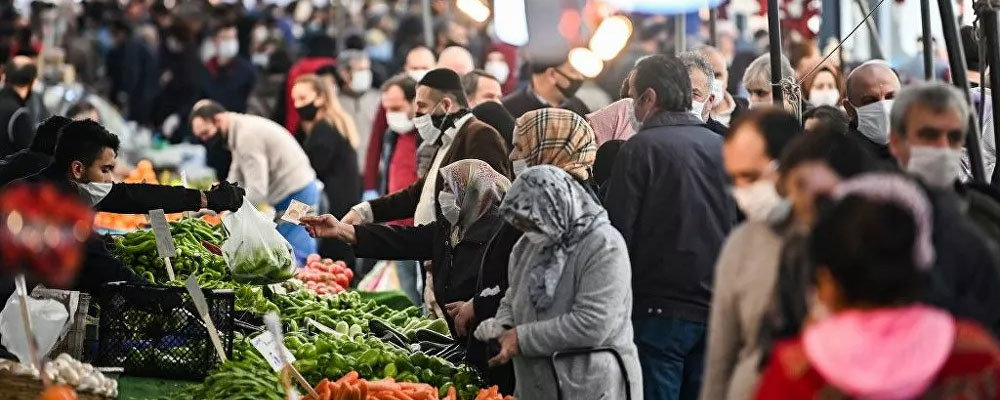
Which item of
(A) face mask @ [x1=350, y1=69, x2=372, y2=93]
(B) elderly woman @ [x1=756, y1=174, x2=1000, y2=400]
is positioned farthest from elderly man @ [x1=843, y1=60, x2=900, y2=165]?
(A) face mask @ [x1=350, y1=69, x2=372, y2=93]

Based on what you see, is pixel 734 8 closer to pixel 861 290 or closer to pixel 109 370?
pixel 109 370

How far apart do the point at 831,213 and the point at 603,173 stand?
14.4ft

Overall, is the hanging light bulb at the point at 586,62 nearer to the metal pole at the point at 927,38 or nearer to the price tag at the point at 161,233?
the metal pole at the point at 927,38

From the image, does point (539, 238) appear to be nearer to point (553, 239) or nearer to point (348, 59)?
point (553, 239)

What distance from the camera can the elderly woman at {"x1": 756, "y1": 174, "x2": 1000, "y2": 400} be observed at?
3342mm

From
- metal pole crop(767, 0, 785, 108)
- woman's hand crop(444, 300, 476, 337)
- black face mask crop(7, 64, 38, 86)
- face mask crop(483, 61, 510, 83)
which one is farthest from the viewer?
face mask crop(483, 61, 510, 83)

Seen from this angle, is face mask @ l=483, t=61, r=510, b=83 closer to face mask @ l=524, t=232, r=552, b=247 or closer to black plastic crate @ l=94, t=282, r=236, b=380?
black plastic crate @ l=94, t=282, r=236, b=380

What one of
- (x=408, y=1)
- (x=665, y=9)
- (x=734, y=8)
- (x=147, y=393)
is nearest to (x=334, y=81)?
(x=734, y=8)

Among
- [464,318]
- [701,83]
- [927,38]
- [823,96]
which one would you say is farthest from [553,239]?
[823,96]

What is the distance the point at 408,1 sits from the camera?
28484 mm

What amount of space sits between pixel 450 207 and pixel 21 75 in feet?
22.0

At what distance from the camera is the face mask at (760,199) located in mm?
4234

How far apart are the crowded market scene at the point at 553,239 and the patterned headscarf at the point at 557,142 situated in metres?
0.01

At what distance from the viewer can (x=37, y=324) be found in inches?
262
